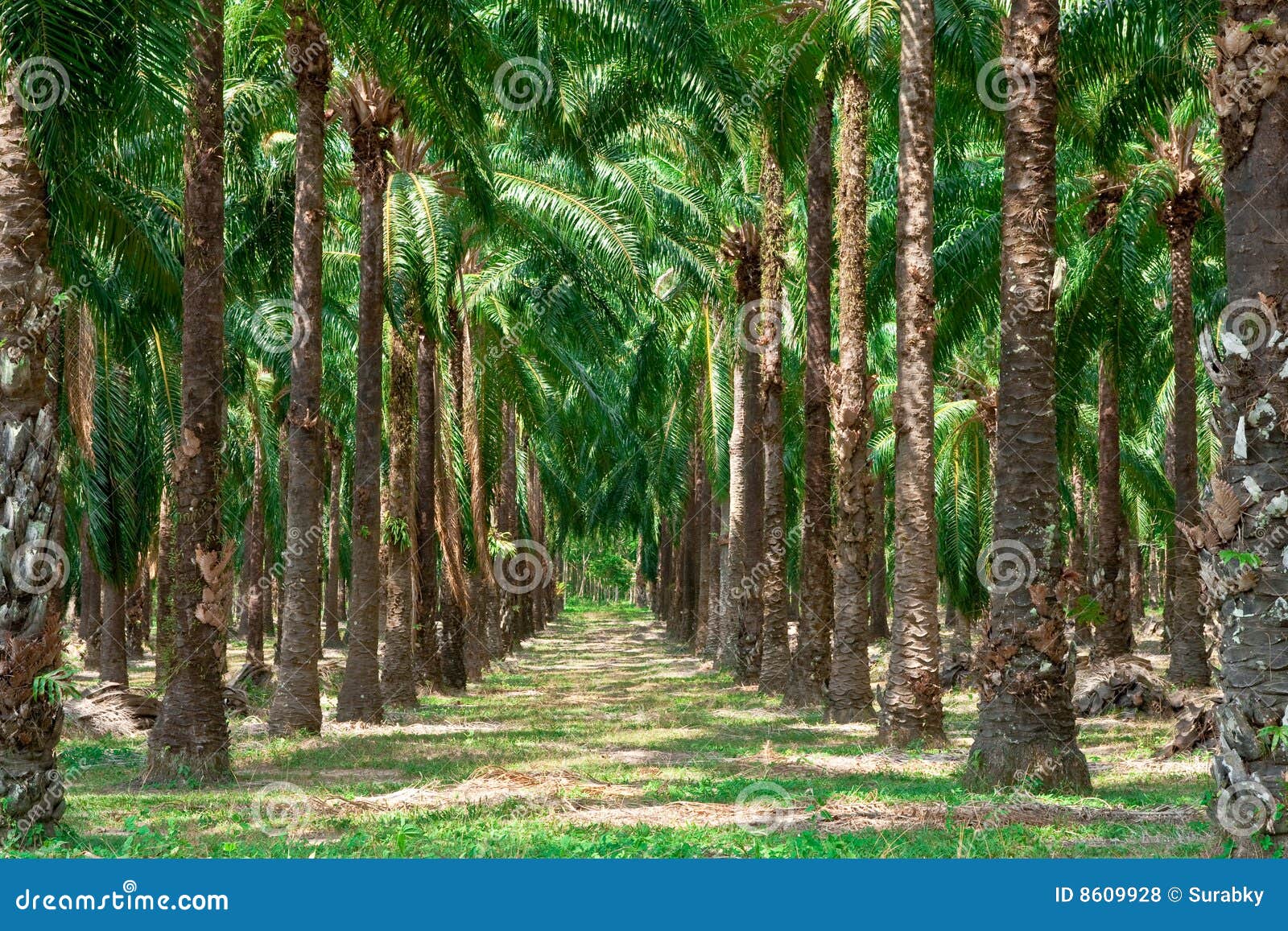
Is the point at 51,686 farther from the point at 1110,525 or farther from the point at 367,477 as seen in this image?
the point at 1110,525

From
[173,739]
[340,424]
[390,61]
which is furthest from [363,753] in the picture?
[340,424]

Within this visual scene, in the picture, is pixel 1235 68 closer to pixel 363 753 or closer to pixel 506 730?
pixel 363 753

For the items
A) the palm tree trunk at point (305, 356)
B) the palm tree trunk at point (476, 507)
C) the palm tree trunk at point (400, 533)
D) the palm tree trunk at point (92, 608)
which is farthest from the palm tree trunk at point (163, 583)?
the palm tree trunk at point (92, 608)

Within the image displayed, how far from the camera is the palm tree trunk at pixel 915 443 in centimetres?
1323

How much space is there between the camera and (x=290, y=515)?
1466 centimetres

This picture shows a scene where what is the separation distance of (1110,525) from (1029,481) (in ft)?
40.6

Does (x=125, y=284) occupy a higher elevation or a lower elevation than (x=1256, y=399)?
higher

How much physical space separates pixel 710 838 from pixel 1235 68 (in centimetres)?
512

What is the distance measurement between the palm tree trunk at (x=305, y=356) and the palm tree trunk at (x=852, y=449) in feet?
19.4

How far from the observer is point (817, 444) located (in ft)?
58.1

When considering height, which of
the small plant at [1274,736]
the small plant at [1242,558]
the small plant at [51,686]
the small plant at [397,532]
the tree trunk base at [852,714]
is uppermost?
the small plant at [397,532]

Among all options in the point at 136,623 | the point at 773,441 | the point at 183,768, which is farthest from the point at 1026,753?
the point at 136,623

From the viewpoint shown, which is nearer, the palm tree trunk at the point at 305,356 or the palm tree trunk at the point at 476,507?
the palm tree trunk at the point at 305,356

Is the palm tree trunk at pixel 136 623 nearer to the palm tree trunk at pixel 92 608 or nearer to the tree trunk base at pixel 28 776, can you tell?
the palm tree trunk at pixel 92 608
